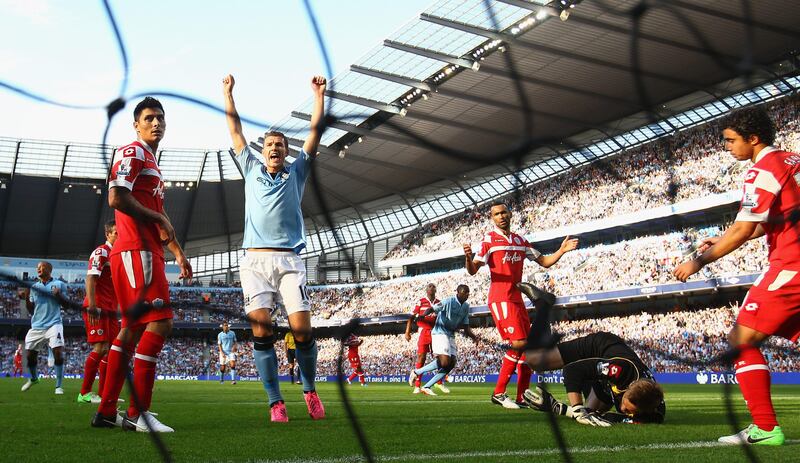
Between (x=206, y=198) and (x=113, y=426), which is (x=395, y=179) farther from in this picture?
(x=113, y=426)

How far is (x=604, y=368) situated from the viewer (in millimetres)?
5406

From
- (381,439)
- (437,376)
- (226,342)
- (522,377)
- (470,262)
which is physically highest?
(226,342)

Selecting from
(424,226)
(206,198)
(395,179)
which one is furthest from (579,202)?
(206,198)

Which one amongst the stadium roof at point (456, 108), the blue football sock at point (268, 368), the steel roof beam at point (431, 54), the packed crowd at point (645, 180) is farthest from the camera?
the packed crowd at point (645, 180)

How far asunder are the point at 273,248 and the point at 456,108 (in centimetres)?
2842

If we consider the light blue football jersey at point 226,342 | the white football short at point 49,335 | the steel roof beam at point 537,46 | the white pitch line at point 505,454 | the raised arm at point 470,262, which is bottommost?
the white pitch line at point 505,454

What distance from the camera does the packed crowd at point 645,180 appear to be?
28.9 m

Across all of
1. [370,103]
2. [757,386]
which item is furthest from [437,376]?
[370,103]

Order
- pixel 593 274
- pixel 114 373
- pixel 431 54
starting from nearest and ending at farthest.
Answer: pixel 114 373 < pixel 431 54 < pixel 593 274

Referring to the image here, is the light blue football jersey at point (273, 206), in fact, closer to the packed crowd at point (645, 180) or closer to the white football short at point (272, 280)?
the white football short at point (272, 280)

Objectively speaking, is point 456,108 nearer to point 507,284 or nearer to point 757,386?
point 507,284

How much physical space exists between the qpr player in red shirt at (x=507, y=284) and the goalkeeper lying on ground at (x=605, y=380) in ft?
4.92

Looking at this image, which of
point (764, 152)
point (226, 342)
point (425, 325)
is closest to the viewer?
point (764, 152)

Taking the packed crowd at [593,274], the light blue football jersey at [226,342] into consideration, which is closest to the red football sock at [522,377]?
the packed crowd at [593,274]
